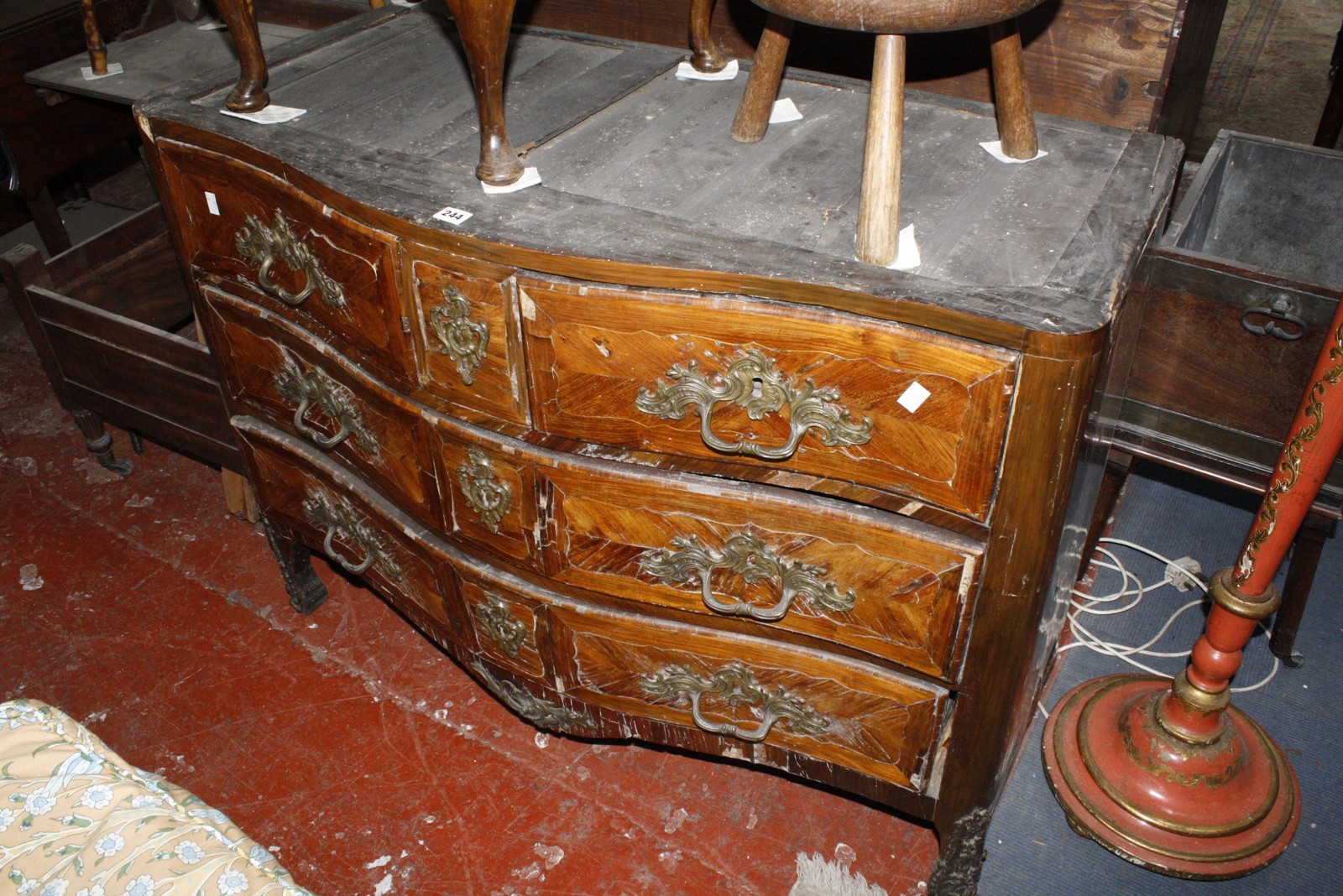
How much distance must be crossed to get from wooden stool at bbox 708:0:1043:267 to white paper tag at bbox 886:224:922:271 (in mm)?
11

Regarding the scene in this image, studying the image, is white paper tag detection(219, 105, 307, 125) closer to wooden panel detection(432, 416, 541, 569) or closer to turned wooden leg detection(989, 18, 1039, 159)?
wooden panel detection(432, 416, 541, 569)

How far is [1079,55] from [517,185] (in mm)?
844

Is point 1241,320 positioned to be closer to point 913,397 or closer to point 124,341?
point 913,397

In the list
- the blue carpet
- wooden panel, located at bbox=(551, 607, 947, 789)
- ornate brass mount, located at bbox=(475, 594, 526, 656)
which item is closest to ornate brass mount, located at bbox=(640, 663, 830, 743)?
wooden panel, located at bbox=(551, 607, 947, 789)

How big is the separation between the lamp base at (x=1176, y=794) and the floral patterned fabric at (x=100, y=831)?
1.35m

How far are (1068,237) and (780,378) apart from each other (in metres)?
0.37

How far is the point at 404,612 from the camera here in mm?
1946

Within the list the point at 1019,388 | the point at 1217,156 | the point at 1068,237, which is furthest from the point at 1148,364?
the point at 1019,388

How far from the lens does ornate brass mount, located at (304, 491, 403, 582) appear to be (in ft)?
6.18

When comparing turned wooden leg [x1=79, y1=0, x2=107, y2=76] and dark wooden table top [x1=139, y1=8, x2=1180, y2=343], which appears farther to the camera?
turned wooden leg [x1=79, y1=0, x2=107, y2=76]

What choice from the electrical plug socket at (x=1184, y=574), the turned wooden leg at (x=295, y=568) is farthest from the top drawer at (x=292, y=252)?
the electrical plug socket at (x=1184, y=574)

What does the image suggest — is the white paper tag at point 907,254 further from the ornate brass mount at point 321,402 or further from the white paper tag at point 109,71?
the white paper tag at point 109,71

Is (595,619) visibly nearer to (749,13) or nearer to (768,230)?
(768,230)

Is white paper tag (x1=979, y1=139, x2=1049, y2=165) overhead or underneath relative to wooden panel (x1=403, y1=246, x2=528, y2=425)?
overhead
